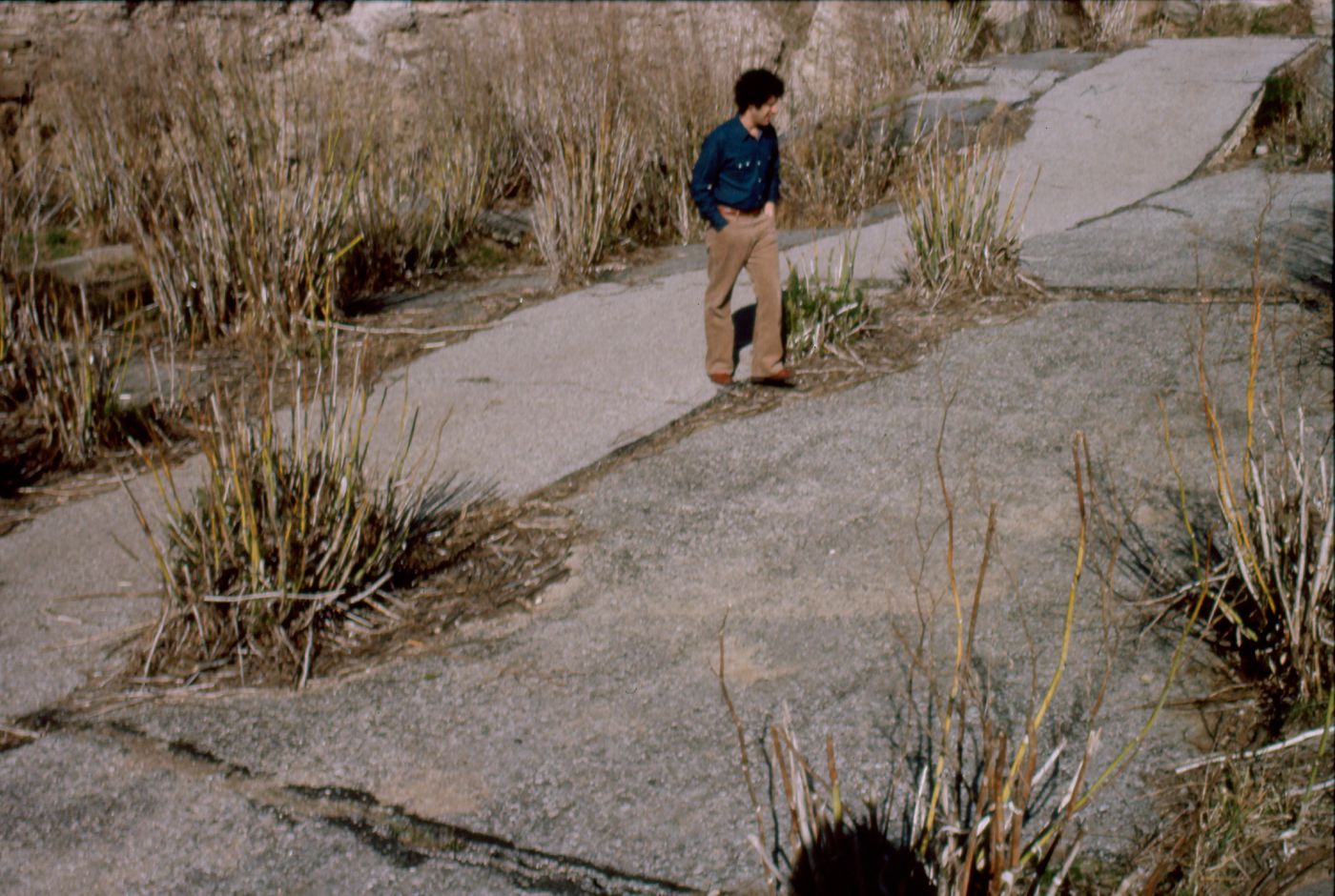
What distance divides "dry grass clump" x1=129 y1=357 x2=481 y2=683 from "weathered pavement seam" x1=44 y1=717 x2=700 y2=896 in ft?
1.35

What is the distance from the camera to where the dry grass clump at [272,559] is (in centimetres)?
355

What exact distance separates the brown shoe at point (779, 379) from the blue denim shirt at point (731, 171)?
639mm

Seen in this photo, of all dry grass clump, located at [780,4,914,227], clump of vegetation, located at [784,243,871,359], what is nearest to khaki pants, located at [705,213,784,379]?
clump of vegetation, located at [784,243,871,359]

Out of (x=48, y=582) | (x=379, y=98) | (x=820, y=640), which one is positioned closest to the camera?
(x=820, y=640)

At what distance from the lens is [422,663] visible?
351cm

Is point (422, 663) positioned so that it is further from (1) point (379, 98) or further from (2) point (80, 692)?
(1) point (379, 98)

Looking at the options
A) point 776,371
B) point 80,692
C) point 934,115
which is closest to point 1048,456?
point 776,371

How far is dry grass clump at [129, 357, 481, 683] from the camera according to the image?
3.55 m

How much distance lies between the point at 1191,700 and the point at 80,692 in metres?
2.85

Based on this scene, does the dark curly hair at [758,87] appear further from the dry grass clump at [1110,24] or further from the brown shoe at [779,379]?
the dry grass clump at [1110,24]

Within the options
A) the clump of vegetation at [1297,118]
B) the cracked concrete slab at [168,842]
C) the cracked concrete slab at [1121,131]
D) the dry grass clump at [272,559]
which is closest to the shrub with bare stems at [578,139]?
the cracked concrete slab at [1121,131]

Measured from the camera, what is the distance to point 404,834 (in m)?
2.78

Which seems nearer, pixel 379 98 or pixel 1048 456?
pixel 1048 456

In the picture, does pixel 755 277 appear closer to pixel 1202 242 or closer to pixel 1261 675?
pixel 1202 242
